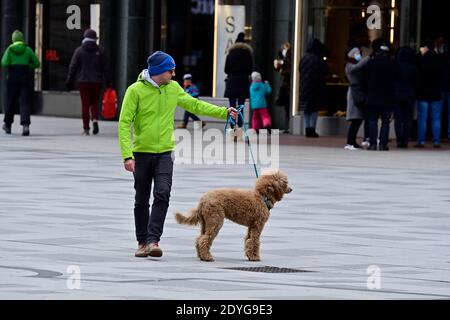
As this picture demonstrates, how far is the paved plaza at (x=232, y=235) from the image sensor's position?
30.5 ft

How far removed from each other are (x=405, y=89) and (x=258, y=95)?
376 centimetres

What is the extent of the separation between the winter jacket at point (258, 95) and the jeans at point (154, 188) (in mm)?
15959

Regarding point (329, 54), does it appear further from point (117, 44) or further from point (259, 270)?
point (259, 270)

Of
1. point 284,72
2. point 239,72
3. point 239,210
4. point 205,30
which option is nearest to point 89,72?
point 239,72

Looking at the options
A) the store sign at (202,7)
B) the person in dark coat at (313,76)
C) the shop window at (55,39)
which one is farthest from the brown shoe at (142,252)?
the shop window at (55,39)

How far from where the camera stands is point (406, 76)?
24562 millimetres

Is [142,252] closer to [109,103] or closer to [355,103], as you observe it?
[355,103]

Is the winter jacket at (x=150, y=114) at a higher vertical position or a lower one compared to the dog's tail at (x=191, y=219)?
higher

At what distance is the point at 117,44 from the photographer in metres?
31.4

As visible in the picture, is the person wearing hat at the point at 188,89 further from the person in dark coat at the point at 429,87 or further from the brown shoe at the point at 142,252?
the brown shoe at the point at 142,252

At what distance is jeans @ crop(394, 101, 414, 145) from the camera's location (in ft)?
80.8

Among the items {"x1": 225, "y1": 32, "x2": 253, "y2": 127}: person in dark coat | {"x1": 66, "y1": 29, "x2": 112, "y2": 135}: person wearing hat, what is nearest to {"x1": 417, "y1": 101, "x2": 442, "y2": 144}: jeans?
{"x1": 225, "y1": 32, "x2": 253, "y2": 127}: person in dark coat

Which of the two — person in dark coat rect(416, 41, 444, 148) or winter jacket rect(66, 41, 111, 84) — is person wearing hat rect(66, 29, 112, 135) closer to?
winter jacket rect(66, 41, 111, 84)
